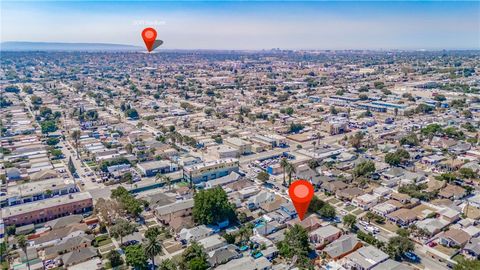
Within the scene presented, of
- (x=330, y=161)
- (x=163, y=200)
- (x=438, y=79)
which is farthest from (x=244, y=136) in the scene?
(x=438, y=79)

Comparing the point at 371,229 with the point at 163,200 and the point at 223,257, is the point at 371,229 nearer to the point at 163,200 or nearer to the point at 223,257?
the point at 223,257

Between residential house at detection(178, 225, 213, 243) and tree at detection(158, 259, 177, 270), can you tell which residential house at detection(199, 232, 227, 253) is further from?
tree at detection(158, 259, 177, 270)

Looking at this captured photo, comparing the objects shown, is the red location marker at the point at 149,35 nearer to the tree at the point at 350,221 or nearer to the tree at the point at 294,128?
the tree at the point at 350,221

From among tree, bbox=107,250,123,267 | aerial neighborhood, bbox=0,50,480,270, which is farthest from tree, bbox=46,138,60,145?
tree, bbox=107,250,123,267

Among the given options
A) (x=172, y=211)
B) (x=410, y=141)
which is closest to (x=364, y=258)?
(x=172, y=211)

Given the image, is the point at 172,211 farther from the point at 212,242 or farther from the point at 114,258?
the point at 114,258
